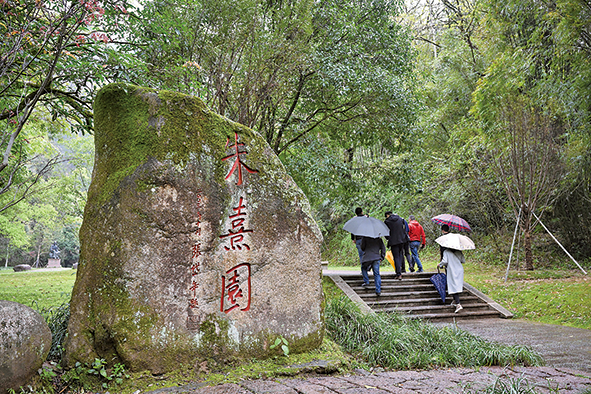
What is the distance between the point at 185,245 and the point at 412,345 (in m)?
3.15

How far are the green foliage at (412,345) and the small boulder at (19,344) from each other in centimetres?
342

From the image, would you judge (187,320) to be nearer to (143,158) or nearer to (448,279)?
(143,158)

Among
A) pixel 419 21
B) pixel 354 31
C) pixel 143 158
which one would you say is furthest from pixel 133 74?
pixel 419 21

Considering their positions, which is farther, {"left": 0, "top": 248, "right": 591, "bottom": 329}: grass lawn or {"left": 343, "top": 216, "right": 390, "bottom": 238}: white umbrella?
{"left": 0, "top": 248, "right": 591, "bottom": 329}: grass lawn

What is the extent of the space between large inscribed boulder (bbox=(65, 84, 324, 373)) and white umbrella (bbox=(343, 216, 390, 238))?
369cm

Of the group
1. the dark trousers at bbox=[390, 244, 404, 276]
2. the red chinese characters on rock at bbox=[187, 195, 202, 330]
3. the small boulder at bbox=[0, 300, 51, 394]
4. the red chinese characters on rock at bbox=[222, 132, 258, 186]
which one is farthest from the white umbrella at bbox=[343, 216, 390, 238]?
the small boulder at bbox=[0, 300, 51, 394]

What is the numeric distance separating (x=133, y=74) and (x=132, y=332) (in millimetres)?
3319

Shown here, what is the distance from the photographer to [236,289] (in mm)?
4254

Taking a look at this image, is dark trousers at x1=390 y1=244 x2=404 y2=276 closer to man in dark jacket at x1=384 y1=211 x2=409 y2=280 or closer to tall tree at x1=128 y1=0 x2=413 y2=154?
man in dark jacket at x1=384 y1=211 x2=409 y2=280

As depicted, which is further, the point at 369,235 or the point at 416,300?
the point at 416,300

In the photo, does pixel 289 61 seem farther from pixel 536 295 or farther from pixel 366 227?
pixel 536 295

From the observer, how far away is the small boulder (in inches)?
122

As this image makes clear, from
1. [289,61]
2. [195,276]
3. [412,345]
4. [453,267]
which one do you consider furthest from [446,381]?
[289,61]

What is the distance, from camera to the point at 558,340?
6.51m
